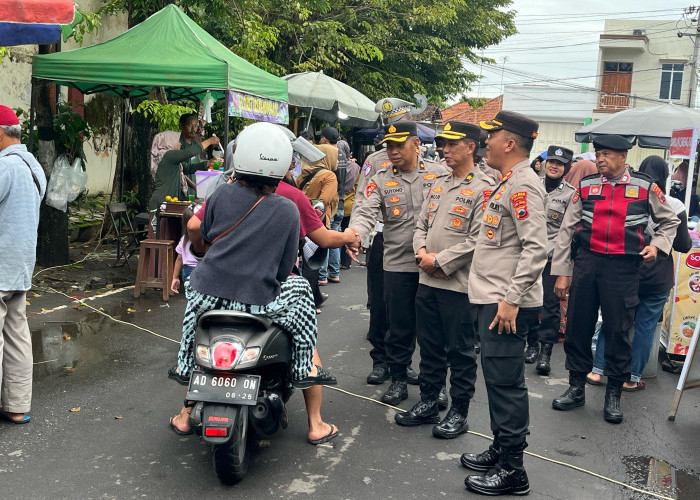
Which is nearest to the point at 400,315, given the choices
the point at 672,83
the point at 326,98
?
the point at 326,98

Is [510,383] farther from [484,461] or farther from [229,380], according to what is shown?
[229,380]

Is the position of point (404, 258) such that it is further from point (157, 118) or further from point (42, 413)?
point (157, 118)

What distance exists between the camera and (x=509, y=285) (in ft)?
13.5

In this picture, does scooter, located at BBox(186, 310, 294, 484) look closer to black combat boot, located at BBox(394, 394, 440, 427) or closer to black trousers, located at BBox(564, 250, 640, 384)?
black combat boot, located at BBox(394, 394, 440, 427)

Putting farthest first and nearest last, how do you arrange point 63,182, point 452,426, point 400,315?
1. point 63,182
2. point 400,315
3. point 452,426

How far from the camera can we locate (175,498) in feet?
12.3

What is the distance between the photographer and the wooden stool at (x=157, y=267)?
8.49 meters

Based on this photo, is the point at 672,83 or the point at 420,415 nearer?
the point at 420,415

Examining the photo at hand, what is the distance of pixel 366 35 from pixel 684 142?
37.8 feet

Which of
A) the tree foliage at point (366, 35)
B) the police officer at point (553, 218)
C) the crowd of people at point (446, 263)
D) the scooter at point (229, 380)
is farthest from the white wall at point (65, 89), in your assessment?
the scooter at point (229, 380)

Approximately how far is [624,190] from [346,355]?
9.22 ft

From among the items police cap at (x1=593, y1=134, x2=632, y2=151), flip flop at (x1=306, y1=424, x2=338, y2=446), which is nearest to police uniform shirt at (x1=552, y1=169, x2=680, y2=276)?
police cap at (x1=593, y1=134, x2=632, y2=151)

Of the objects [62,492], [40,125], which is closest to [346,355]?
[62,492]

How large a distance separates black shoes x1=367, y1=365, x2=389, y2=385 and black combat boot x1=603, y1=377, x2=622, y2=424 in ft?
5.52
